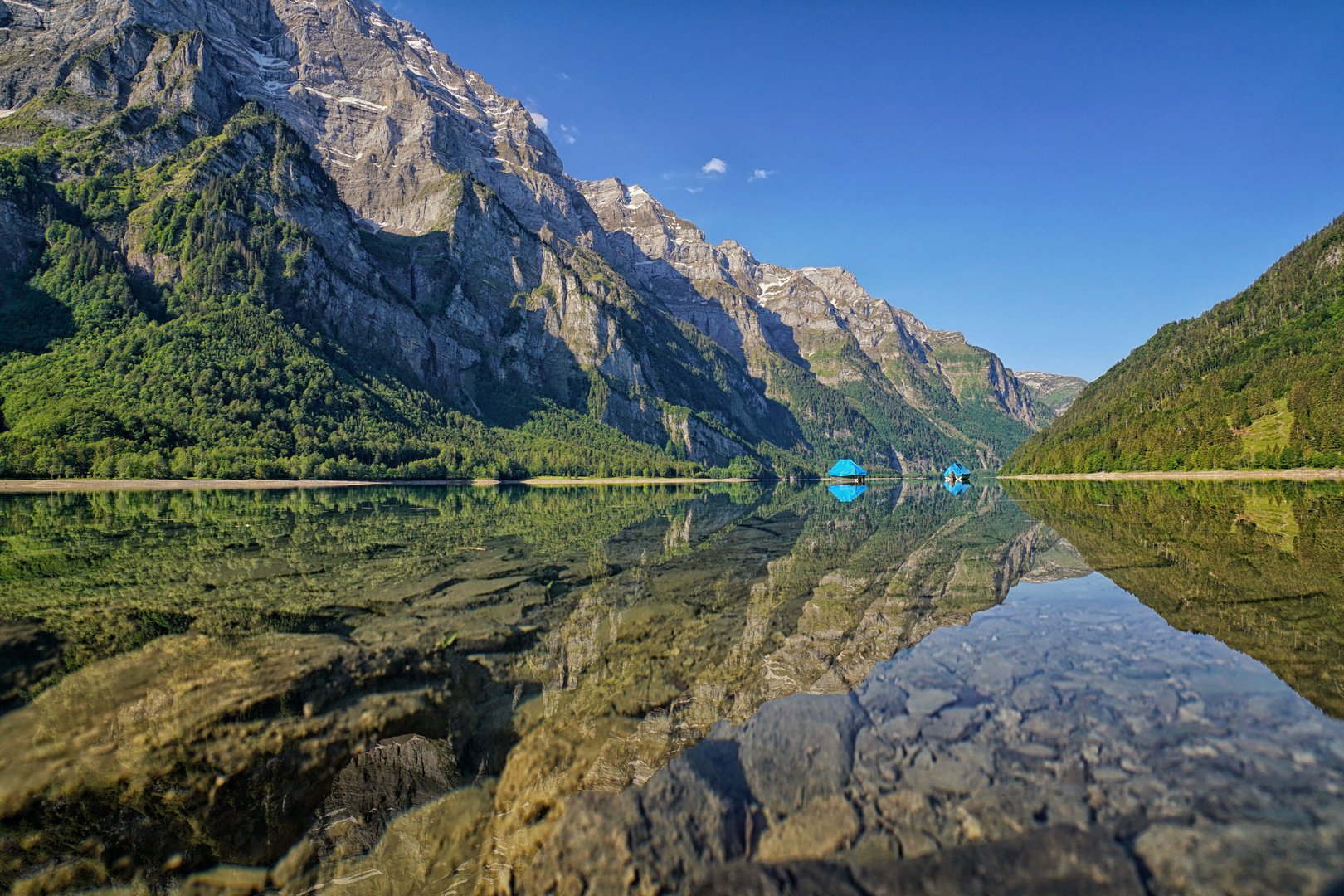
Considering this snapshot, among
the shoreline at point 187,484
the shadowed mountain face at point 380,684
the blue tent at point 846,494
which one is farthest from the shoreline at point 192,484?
the shadowed mountain face at point 380,684

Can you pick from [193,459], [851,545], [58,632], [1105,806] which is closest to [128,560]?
[58,632]

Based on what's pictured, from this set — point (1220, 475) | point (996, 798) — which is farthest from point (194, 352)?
point (1220, 475)

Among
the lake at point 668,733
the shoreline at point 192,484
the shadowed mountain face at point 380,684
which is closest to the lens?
the lake at point 668,733

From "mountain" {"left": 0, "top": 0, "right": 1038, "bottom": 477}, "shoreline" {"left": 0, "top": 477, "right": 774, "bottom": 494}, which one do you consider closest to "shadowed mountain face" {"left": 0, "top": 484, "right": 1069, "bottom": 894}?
"shoreline" {"left": 0, "top": 477, "right": 774, "bottom": 494}

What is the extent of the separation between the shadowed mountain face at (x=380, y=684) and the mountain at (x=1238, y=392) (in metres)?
78.1

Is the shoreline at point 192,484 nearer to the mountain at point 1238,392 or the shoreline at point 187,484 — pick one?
the shoreline at point 187,484

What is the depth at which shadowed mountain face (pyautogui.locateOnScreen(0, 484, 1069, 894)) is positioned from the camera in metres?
5.88

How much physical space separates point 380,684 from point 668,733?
487 cm

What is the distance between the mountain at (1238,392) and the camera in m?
72.7

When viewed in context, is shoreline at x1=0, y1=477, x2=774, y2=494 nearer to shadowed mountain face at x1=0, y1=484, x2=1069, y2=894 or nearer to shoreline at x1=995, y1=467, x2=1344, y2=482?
shadowed mountain face at x1=0, y1=484, x2=1069, y2=894

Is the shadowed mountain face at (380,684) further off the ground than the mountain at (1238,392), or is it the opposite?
the mountain at (1238,392)

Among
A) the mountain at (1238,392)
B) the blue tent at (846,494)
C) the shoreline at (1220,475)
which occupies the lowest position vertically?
the blue tent at (846,494)

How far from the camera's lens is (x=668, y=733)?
8289 millimetres

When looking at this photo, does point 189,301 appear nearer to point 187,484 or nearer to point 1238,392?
point 187,484
